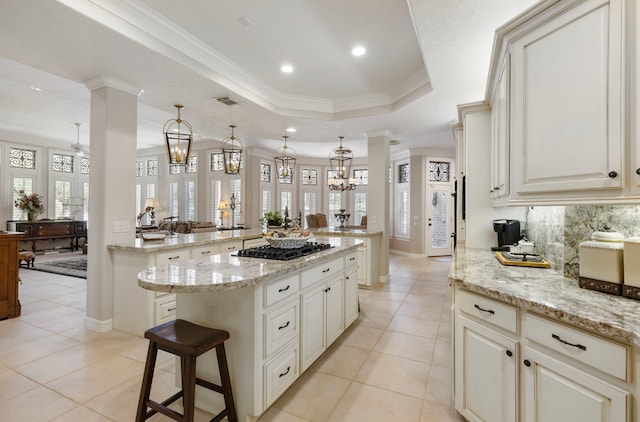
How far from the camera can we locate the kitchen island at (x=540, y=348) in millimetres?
1126

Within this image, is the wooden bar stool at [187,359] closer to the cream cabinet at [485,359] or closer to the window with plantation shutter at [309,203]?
the cream cabinet at [485,359]

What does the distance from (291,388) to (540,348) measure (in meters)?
1.71

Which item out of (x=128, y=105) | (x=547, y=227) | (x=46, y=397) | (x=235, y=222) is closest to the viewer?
(x=46, y=397)

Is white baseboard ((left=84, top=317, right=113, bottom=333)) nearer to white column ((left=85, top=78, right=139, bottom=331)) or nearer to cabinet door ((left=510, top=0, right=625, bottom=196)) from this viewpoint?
white column ((left=85, top=78, right=139, bottom=331))

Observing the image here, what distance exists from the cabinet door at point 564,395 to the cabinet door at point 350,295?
196 cm

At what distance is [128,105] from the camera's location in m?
3.60

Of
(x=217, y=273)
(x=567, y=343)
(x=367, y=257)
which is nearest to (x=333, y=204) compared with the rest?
(x=367, y=257)

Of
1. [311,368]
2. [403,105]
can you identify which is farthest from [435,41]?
[311,368]

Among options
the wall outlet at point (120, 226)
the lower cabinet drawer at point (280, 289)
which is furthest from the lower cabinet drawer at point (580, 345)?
the wall outlet at point (120, 226)

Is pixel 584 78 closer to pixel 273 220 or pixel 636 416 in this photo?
pixel 636 416

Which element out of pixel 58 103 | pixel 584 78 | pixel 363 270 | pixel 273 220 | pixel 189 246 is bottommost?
pixel 363 270

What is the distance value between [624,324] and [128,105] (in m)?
4.46

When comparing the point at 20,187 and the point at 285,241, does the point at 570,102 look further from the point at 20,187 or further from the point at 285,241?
the point at 20,187

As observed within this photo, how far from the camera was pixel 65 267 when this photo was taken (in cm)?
678
